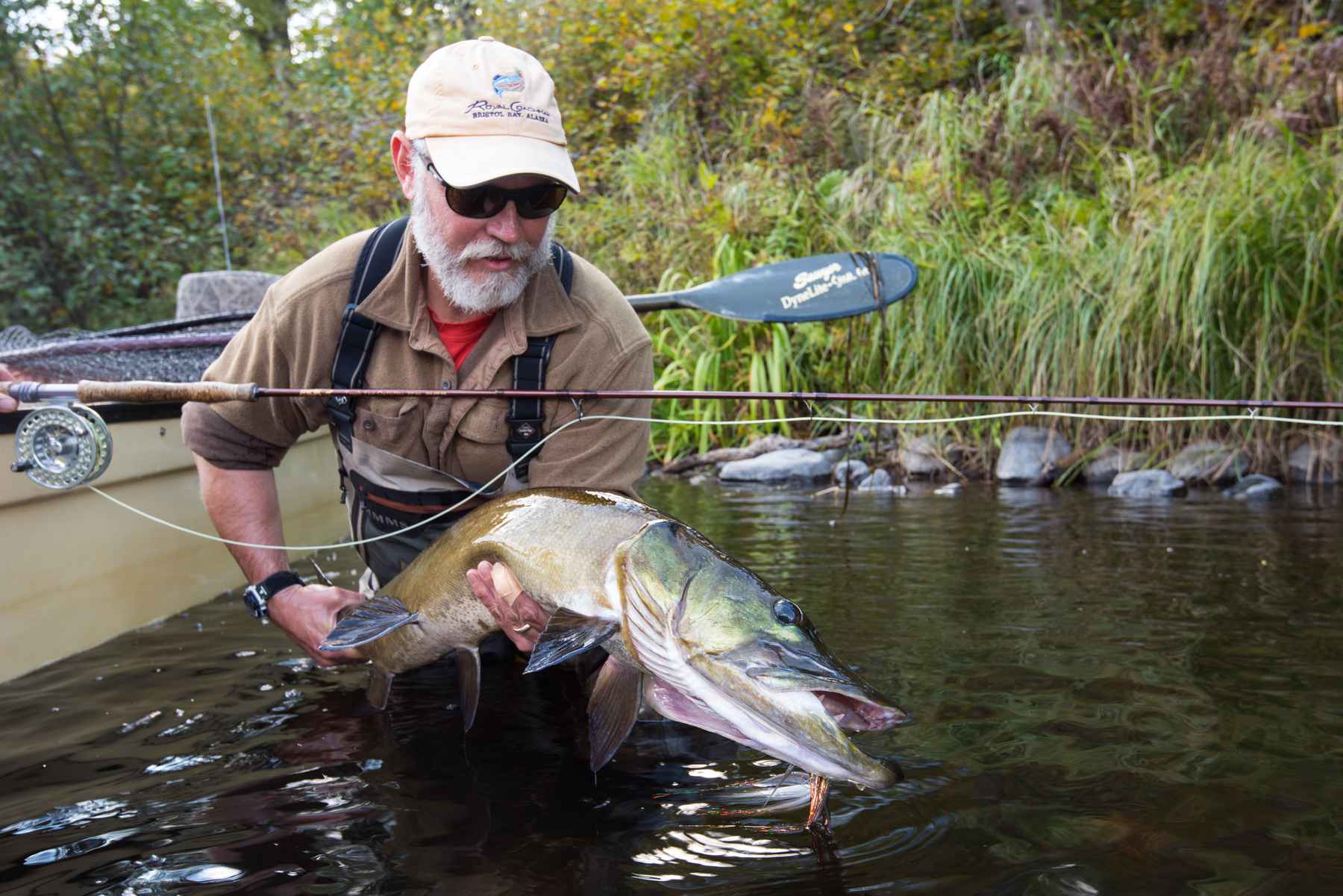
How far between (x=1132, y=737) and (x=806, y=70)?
8.84 m

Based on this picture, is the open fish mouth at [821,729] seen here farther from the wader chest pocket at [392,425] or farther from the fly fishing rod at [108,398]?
the wader chest pocket at [392,425]

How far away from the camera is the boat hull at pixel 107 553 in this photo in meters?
3.30

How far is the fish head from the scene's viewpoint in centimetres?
173

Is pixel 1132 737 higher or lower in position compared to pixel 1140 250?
lower

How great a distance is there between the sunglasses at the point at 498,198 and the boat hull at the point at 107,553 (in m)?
1.36

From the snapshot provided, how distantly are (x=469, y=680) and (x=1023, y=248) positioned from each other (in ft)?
17.8

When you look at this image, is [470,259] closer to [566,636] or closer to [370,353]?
[370,353]

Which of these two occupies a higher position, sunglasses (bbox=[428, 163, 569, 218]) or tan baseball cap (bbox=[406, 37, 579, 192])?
tan baseball cap (bbox=[406, 37, 579, 192])

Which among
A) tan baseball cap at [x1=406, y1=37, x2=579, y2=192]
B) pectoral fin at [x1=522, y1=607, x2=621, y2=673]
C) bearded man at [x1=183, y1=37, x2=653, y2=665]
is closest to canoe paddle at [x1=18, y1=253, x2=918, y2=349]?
bearded man at [x1=183, y1=37, x2=653, y2=665]

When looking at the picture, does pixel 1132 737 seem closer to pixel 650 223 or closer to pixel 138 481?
pixel 138 481

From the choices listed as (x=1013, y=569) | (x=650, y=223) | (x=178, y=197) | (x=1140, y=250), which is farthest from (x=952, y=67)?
(x=178, y=197)

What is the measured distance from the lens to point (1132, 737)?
2.67 m

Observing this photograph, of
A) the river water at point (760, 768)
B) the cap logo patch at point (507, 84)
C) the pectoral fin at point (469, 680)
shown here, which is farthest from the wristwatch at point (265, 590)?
the cap logo patch at point (507, 84)

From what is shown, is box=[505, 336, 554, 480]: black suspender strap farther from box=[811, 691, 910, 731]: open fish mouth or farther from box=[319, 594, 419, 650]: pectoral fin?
box=[811, 691, 910, 731]: open fish mouth
